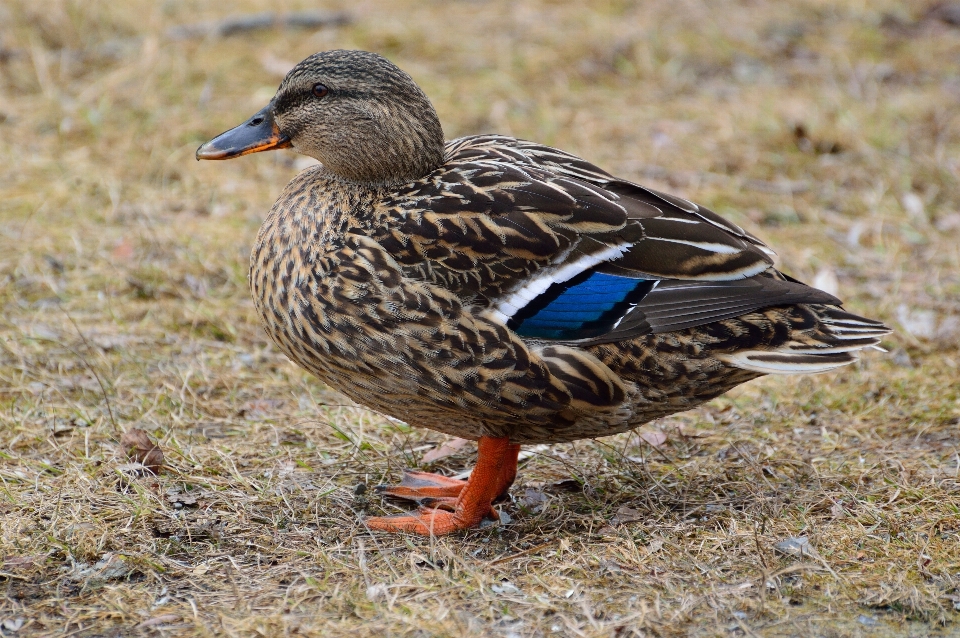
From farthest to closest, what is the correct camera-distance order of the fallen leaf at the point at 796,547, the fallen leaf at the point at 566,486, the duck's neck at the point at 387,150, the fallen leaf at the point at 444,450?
the fallen leaf at the point at 444,450 < the fallen leaf at the point at 566,486 < the duck's neck at the point at 387,150 < the fallen leaf at the point at 796,547

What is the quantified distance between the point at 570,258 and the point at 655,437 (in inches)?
46.8

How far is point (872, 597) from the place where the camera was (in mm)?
3201

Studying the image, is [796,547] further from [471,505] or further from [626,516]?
[471,505]

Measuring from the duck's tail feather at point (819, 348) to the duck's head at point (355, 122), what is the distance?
127cm

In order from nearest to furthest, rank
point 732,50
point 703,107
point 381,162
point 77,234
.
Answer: point 381,162 < point 77,234 < point 703,107 < point 732,50

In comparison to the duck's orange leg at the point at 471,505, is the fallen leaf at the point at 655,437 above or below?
below

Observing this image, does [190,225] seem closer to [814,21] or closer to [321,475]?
[321,475]

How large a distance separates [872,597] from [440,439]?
186cm

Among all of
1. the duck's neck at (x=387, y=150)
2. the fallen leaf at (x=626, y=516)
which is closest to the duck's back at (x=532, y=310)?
the duck's neck at (x=387, y=150)

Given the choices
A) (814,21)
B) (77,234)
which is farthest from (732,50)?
(77,234)

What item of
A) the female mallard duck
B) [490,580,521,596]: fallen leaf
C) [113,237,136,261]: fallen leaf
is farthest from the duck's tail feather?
[113,237,136,261]: fallen leaf

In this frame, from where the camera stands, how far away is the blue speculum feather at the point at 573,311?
3.54 meters

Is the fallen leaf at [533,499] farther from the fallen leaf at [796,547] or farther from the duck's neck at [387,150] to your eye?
the duck's neck at [387,150]

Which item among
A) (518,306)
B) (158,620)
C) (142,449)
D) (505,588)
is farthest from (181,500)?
(518,306)
